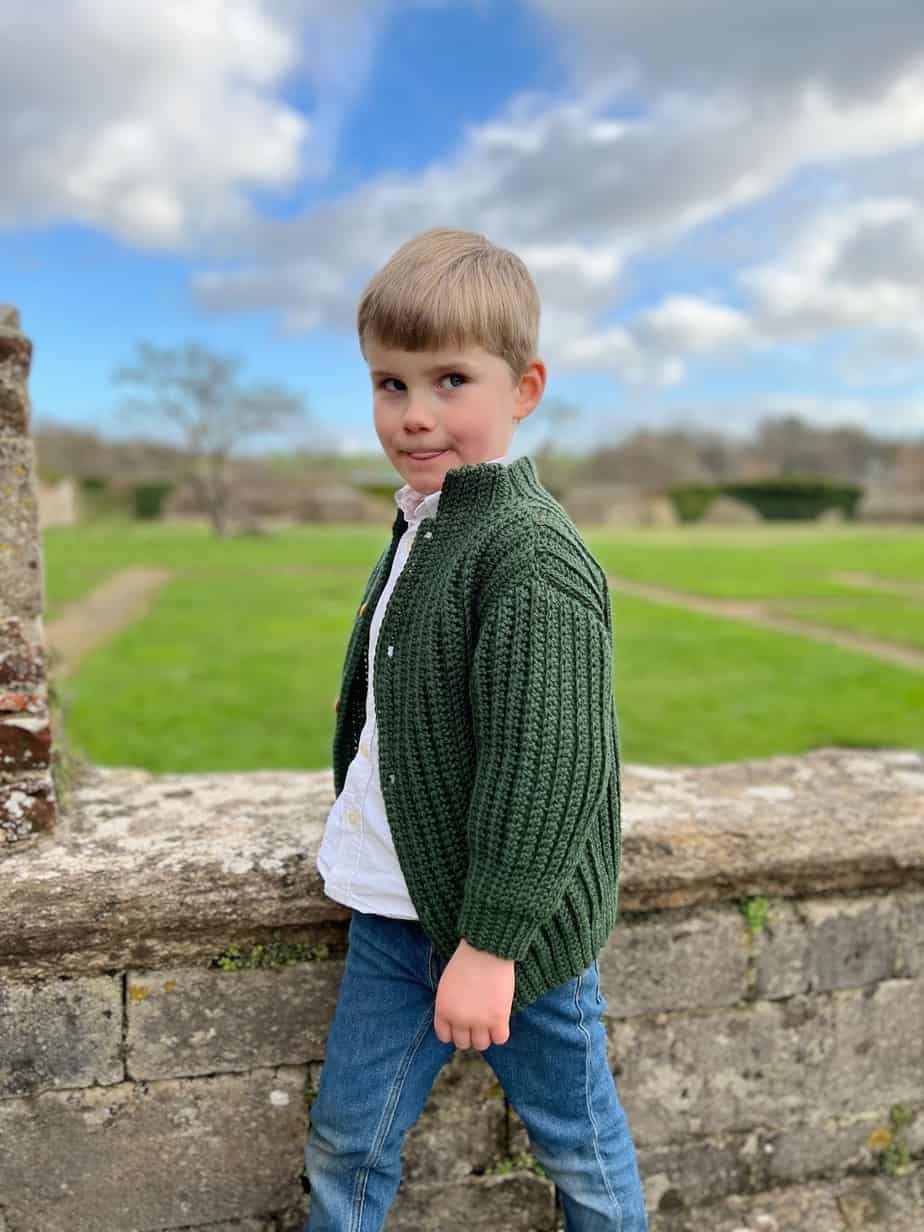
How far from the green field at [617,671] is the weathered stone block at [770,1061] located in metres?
1.60

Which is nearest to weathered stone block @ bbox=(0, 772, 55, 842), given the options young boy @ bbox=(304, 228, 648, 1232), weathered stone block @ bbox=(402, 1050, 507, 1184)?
young boy @ bbox=(304, 228, 648, 1232)

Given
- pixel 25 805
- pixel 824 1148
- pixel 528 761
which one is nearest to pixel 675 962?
pixel 824 1148

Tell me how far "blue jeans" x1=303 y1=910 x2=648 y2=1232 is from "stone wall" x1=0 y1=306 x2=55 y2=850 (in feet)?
2.33

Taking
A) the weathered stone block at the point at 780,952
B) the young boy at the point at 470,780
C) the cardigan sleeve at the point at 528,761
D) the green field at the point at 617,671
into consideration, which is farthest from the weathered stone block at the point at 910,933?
the green field at the point at 617,671

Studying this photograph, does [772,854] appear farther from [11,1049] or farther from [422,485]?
[11,1049]

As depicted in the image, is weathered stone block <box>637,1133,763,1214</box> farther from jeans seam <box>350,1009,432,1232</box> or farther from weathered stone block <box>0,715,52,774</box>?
weathered stone block <box>0,715,52,774</box>

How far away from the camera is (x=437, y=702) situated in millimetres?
1448

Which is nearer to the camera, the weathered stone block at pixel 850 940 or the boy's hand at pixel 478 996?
the boy's hand at pixel 478 996

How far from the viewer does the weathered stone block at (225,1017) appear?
1754mm

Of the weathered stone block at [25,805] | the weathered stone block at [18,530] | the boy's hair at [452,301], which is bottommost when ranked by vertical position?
the weathered stone block at [25,805]

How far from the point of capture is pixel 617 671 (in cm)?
886

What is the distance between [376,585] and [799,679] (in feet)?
23.9

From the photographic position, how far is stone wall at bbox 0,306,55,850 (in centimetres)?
179

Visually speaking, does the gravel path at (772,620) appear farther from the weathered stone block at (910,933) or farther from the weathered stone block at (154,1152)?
the weathered stone block at (154,1152)
